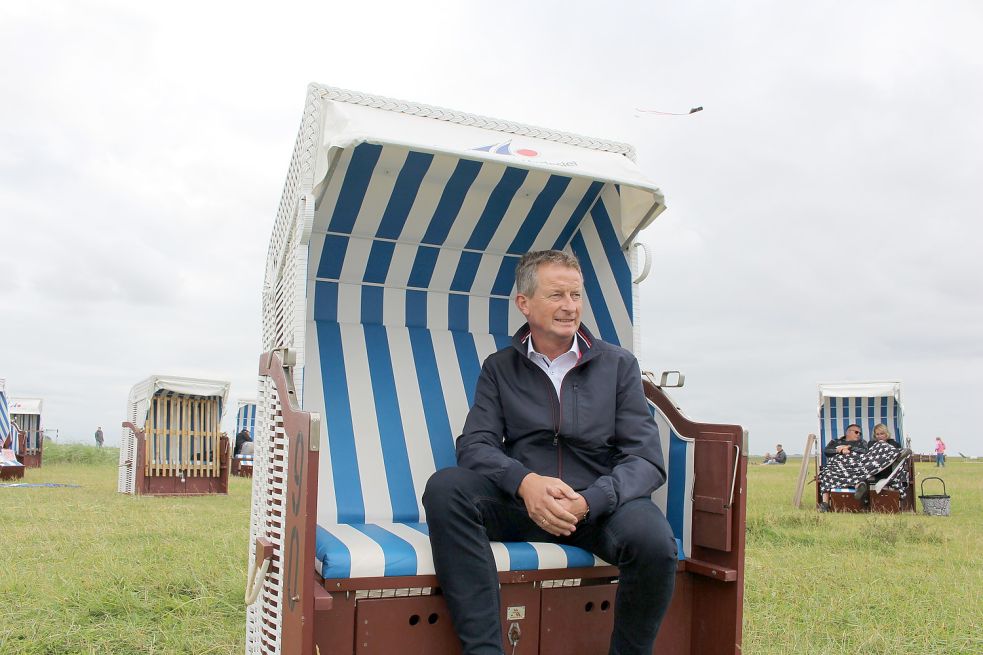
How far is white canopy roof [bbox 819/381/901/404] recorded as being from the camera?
13.0 m

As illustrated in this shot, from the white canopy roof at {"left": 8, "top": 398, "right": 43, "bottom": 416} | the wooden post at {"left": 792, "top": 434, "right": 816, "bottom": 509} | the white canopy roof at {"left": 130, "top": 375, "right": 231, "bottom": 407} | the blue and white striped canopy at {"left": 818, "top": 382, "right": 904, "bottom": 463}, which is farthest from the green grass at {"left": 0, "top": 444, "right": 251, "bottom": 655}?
the white canopy roof at {"left": 8, "top": 398, "right": 43, "bottom": 416}

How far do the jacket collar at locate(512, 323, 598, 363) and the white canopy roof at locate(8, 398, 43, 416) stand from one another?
28.6 meters

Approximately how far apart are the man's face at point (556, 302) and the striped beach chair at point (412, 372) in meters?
0.42

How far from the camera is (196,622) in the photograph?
4137mm

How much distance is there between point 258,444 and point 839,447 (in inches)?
390

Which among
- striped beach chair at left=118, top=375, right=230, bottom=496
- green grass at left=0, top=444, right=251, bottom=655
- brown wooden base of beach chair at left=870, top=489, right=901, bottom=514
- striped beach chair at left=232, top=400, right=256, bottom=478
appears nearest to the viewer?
green grass at left=0, top=444, right=251, bottom=655

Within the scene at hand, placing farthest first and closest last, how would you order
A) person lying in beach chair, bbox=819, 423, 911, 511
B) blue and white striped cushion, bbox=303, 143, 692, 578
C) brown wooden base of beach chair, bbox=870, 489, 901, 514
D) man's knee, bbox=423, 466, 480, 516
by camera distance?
person lying in beach chair, bbox=819, 423, 911, 511 < brown wooden base of beach chair, bbox=870, 489, 901, 514 < blue and white striped cushion, bbox=303, 143, 692, 578 < man's knee, bbox=423, 466, 480, 516

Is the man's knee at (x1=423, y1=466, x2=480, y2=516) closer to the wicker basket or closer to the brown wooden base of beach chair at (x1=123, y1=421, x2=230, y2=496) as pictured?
the wicker basket

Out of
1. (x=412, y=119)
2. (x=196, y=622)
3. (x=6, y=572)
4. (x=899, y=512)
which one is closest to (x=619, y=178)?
(x=412, y=119)

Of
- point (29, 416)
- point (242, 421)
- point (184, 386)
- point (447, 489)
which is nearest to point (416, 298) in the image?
point (447, 489)

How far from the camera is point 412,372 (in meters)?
4.11

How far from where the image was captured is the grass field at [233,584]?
3900 millimetres

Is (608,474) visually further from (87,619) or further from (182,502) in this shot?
(182,502)

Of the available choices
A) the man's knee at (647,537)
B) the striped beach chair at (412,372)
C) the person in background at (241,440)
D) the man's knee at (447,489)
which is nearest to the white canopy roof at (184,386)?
the person in background at (241,440)
